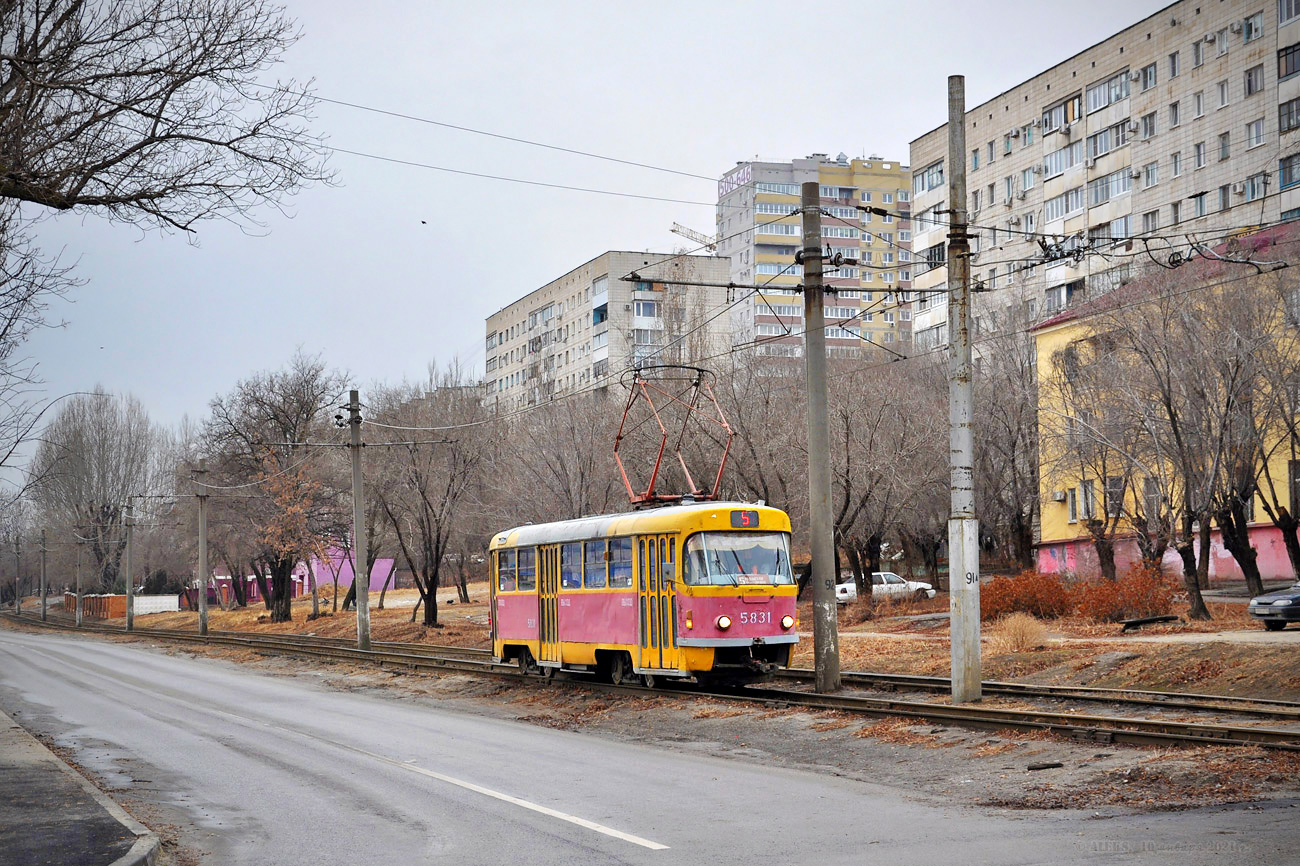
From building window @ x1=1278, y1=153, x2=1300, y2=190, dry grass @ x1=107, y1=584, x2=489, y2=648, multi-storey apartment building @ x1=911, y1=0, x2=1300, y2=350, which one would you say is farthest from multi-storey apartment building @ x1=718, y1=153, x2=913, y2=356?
building window @ x1=1278, y1=153, x2=1300, y2=190

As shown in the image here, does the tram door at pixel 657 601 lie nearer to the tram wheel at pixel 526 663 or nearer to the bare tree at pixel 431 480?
the tram wheel at pixel 526 663

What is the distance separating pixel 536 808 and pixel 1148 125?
63762 millimetres

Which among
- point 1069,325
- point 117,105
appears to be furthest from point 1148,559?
point 117,105

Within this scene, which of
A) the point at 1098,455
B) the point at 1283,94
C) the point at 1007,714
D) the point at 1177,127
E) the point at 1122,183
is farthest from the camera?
the point at 1122,183

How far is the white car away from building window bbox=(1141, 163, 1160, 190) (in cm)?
2609

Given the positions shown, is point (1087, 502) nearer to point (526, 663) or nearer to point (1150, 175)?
point (1150, 175)

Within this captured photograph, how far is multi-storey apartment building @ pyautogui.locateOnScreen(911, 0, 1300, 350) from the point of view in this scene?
57.4 m

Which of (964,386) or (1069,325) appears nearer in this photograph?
Answer: (964,386)

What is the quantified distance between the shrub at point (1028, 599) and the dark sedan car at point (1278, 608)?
22.6ft

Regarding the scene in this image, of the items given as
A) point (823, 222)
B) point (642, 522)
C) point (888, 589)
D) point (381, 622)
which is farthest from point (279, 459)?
point (823, 222)

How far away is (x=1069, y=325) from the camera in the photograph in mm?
46375

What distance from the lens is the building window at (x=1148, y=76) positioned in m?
65.4

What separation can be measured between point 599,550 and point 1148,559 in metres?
17.1

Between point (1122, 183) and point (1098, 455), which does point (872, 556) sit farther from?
point (1122, 183)
